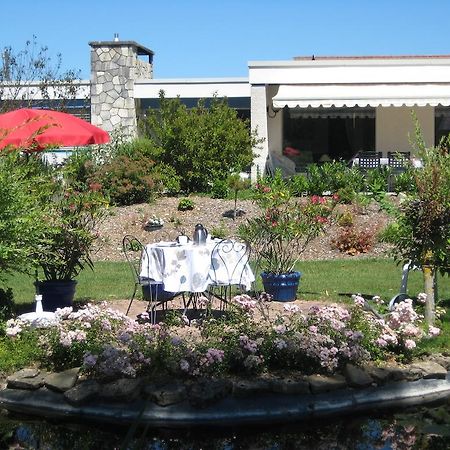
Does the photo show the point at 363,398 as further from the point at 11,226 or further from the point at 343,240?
the point at 343,240

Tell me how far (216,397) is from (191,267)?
97.7 inches

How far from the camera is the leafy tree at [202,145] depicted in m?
18.9

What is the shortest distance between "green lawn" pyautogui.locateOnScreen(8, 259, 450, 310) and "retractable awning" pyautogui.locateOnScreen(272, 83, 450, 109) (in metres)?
6.77

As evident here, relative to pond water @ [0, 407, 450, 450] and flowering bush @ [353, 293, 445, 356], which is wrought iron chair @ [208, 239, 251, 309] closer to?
flowering bush @ [353, 293, 445, 356]

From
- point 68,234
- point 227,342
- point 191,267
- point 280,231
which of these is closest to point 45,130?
point 68,234

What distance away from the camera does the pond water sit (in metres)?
6.23

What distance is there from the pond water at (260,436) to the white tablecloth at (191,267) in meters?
2.65

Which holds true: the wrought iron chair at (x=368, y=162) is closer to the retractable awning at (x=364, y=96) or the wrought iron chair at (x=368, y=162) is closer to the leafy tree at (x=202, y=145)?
the retractable awning at (x=364, y=96)

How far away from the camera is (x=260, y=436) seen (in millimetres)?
6422

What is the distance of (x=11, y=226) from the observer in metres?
8.31

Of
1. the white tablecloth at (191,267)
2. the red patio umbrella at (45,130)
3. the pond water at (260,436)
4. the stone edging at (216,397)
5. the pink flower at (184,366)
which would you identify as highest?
the red patio umbrella at (45,130)

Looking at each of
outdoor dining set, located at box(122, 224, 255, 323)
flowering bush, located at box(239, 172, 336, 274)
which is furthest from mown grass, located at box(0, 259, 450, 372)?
outdoor dining set, located at box(122, 224, 255, 323)

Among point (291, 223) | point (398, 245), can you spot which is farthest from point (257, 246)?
point (398, 245)

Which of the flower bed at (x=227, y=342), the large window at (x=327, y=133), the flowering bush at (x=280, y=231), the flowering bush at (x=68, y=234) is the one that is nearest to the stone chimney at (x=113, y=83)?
the large window at (x=327, y=133)
